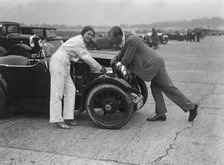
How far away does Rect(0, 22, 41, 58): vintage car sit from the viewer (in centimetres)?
1102

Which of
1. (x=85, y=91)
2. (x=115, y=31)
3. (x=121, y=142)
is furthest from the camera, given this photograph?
(x=85, y=91)

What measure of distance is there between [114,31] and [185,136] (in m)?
1.54

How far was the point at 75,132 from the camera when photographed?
406 centimetres

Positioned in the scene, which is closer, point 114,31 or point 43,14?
point 43,14

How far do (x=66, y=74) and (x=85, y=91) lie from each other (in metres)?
0.33

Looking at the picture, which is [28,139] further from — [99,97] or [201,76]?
[201,76]

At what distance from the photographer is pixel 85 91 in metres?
4.25

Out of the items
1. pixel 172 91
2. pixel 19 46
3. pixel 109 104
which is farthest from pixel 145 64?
pixel 19 46

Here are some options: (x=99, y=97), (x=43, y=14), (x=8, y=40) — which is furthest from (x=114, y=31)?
(x=8, y=40)

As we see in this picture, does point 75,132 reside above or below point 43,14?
below

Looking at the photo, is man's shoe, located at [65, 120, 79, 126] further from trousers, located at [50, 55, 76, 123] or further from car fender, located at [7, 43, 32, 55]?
car fender, located at [7, 43, 32, 55]

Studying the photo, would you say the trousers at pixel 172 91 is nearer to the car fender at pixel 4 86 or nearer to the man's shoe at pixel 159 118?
the man's shoe at pixel 159 118

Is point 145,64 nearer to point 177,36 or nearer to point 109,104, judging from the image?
point 109,104

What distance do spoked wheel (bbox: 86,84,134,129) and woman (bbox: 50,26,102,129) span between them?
0.27m
